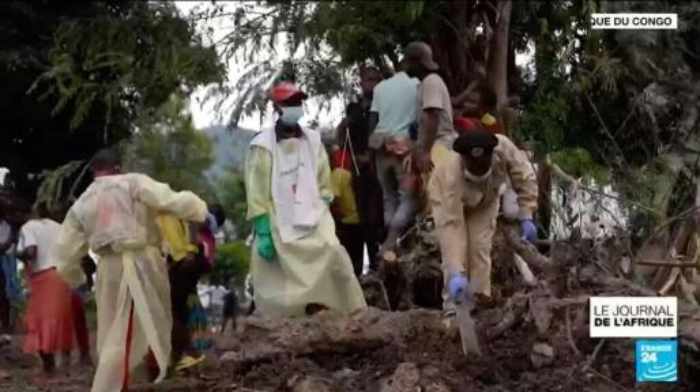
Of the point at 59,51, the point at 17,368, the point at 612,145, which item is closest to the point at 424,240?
the point at 612,145

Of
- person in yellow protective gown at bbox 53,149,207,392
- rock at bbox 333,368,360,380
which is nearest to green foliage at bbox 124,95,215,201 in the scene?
person in yellow protective gown at bbox 53,149,207,392

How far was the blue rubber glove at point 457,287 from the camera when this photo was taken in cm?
812

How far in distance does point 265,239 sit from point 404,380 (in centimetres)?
212

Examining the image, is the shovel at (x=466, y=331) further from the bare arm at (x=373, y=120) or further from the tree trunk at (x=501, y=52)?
the tree trunk at (x=501, y=52)

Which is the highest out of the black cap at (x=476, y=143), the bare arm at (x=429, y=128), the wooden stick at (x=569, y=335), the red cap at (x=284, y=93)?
the red cap at (x=284, y=93)

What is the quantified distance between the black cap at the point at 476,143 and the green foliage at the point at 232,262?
20984mm

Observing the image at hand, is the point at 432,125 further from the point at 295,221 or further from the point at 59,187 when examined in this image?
the point at 59,187

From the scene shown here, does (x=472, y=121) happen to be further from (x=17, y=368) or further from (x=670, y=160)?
(x=17, y=368)

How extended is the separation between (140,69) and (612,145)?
13.1ft

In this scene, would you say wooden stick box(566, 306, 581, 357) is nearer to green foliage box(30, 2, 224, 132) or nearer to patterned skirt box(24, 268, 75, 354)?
patterned skirt box(24, 268, 75, 354)

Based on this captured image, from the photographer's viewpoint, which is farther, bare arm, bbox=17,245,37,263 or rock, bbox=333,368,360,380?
bare arm, bbox=17,245,37,263

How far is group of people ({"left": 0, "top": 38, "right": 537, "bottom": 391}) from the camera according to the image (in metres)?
8.54

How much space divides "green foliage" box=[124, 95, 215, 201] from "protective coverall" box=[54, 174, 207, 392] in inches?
120
